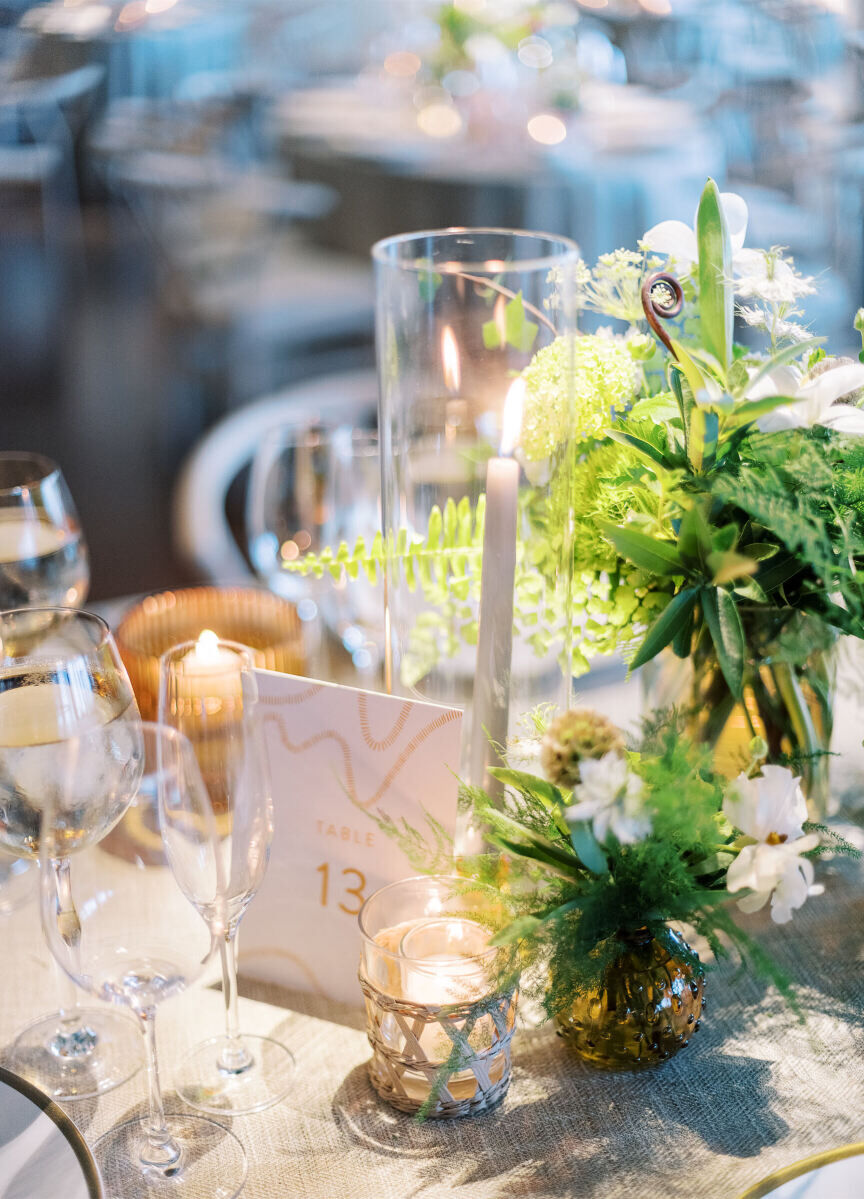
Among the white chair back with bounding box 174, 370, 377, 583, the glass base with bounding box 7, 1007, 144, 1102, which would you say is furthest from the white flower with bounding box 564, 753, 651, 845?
the white chair back with bounding box 174, 370, 377, 583

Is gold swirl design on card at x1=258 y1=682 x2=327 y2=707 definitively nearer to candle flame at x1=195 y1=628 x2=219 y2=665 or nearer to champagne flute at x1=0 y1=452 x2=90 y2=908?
candle flame at x1=195 y1=628 x2=219 y2=665

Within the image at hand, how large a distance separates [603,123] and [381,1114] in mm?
2220

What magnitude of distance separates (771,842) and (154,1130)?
1.16ft

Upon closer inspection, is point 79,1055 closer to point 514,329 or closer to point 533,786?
point 533,786

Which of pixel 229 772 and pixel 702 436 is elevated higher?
pixel 702 436

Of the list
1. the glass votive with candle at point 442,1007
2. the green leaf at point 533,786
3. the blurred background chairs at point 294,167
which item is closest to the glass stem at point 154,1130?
the glass votive with candle at point 442,1007

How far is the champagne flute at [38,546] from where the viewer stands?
0.94m

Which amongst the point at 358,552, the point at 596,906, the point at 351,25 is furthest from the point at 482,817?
the point at 351,25

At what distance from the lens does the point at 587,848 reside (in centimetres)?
53

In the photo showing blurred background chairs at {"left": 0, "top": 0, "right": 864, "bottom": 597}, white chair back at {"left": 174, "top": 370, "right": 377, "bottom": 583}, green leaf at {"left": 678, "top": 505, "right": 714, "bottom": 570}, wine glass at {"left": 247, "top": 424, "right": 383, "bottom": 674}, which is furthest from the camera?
white chair back at {"left": 174, "top": 370, "right": 377, "bottom": 583}

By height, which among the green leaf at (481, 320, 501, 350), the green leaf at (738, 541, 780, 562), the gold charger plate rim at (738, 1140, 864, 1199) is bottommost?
the gold charger plate rim at (738, 1140, 864, 1199)

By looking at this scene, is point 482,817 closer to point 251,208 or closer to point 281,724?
point 281,724

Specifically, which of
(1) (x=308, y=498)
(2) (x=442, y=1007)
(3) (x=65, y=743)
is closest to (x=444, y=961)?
(2) (x=442, y=1007)

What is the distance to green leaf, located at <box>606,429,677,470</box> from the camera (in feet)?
2.07
